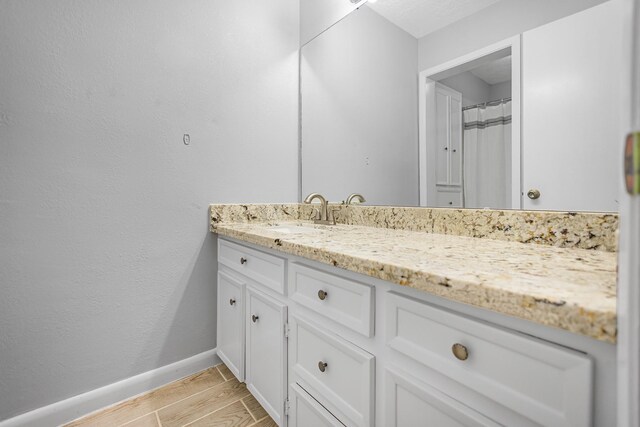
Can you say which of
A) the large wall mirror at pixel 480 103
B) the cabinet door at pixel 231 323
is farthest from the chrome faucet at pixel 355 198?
the cabinet door at pixel 231 323

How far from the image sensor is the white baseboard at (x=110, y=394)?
1149mm

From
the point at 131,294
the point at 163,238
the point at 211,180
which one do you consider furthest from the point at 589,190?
the point at 131,294

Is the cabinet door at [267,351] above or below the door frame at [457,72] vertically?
below

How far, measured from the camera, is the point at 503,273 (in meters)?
0.54

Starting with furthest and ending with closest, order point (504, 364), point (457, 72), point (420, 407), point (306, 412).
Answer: point (457, 72) → point (306, 412) → point (420, 407) → point (504, 364)

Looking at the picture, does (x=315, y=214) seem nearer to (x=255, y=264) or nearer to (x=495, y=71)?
(x=255, y=264)

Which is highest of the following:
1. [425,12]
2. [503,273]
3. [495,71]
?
[425,12]

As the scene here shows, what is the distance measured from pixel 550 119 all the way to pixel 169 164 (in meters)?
1.48

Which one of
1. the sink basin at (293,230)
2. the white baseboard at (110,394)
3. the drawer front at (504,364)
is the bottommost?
the white baseboard at (110,394)

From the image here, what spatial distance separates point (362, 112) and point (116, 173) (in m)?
1.18

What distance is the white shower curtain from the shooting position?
970 millimetres

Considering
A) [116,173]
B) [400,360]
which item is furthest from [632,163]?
[116,173]

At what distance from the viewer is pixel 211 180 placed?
1543 millimetres

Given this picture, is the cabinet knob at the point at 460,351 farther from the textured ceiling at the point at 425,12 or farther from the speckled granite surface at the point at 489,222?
the textured ceiling at the point at 425,12
